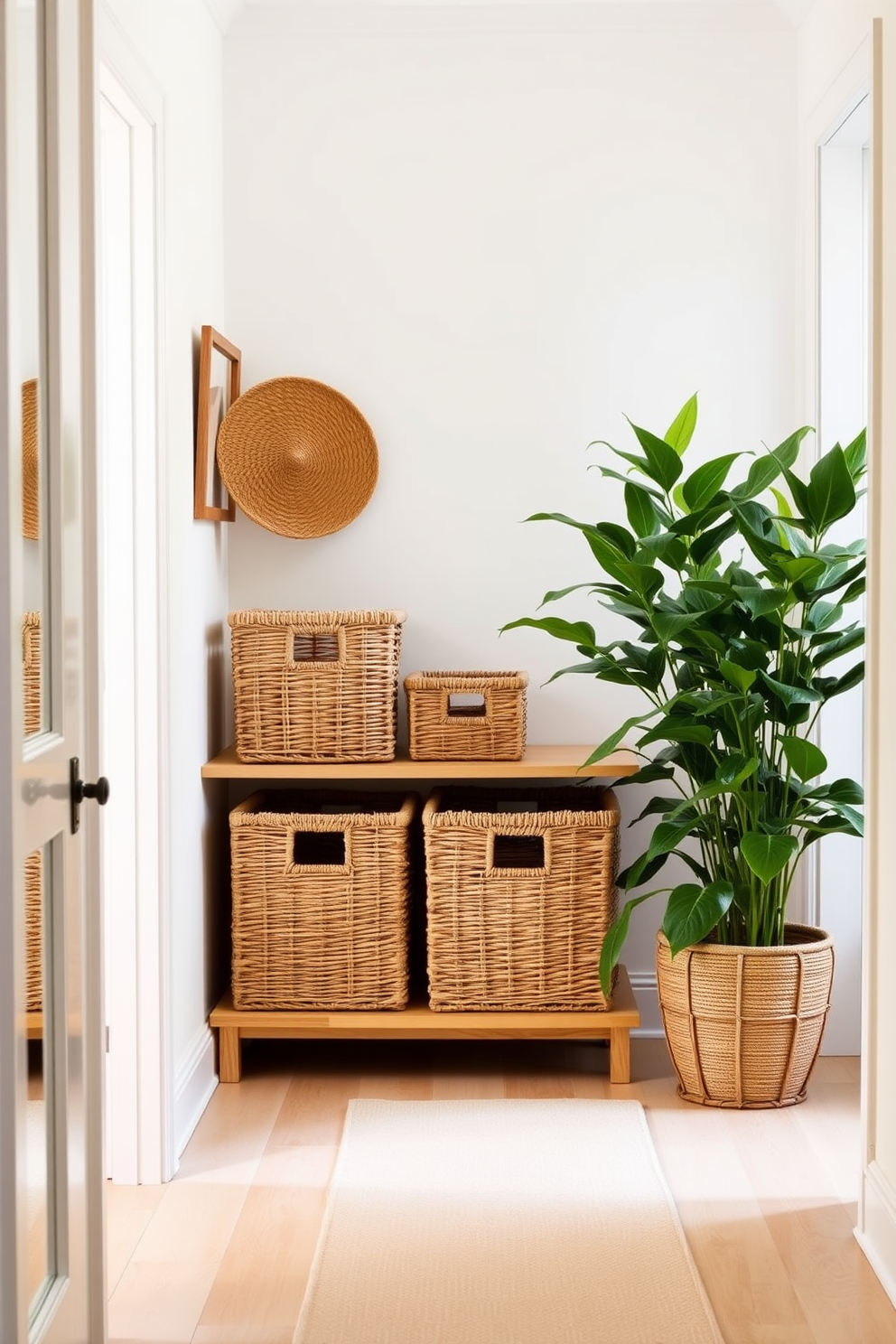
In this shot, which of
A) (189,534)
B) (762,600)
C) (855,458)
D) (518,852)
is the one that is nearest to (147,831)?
(189,534)

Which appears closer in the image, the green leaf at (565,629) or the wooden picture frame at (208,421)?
the green leaf at (565,629)

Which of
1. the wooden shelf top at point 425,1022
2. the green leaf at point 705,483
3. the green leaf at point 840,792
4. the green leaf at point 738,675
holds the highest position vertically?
the green leaf at point 705,483

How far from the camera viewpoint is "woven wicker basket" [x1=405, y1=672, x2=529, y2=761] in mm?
3146

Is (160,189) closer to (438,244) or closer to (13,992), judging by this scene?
(438,244)

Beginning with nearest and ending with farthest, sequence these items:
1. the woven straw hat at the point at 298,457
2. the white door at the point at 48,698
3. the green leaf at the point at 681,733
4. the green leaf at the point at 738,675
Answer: the white door at the point at 48,698
the green leaf at the point at 738,675
the green leaf at the point at 681,733
the woven straw hat at the point at 298,457

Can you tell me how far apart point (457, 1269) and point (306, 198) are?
2562 millimetres

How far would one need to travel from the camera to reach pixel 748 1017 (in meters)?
2.95

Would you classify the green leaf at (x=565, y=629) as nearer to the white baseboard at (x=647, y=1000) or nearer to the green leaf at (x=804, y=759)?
the green leaf at (x=804, y=759)

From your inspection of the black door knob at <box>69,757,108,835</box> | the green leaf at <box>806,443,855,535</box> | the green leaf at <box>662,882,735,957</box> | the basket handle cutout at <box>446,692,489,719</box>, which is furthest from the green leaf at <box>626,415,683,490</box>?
the black door knob at <box>69,757,108,835</box>

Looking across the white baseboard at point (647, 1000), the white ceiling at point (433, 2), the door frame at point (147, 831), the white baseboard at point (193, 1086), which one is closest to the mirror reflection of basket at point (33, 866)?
the door frame at point (147, 831)

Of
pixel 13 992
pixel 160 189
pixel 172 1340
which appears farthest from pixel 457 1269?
pixel 160 189

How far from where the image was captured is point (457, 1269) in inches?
89.7

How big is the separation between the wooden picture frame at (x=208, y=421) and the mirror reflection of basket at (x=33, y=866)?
141cm

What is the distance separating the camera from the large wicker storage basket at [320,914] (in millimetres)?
3148
